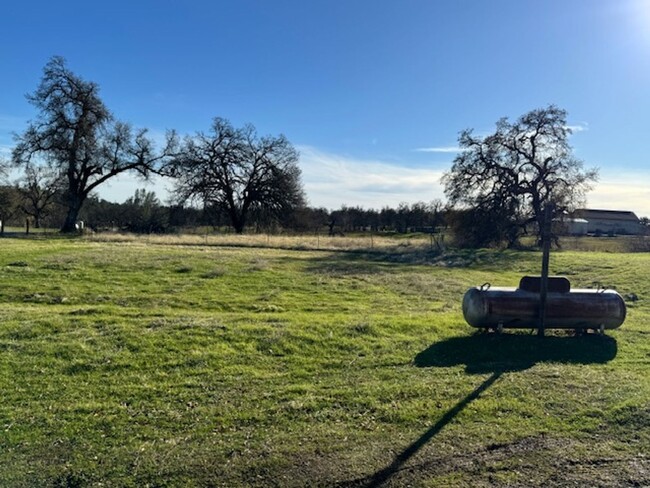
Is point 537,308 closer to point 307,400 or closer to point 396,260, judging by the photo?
point 307,400

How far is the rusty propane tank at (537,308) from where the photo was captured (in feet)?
30.9

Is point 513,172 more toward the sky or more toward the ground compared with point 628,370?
more toward the sky

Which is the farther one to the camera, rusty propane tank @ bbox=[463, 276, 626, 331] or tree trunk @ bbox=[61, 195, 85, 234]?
tree trunk @ bbox=[61, 195, 85, 234]

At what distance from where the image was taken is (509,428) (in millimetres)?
5066

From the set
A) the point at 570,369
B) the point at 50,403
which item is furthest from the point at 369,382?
the point at 50,403

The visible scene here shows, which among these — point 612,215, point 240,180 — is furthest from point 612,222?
point 240,180

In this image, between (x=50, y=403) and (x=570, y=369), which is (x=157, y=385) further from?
(x=570, y=369)

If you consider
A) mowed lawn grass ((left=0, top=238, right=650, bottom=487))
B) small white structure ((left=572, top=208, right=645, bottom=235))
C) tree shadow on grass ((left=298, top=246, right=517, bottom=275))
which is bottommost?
mowed lawn grass ((left=0, top=238, right=650, bottom=487))

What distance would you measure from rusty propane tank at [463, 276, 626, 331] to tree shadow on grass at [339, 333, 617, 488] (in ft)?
0.91

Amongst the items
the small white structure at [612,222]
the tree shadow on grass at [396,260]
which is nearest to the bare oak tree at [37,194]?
the tree shadow on grass at [396,260]

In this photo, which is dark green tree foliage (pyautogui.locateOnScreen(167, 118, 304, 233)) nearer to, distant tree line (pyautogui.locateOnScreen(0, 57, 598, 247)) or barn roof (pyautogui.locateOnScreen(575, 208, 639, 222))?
distant tree line (pyautogui.locateOnScreen(0, 57, 598, 247))

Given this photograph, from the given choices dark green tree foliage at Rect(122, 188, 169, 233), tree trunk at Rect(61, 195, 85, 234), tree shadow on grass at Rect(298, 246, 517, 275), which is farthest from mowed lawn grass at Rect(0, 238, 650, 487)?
dark green tree foliage at Rect(122, 188, 169, 233)

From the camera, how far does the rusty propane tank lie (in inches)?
370

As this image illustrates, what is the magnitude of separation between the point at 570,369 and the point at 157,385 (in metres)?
6.05
